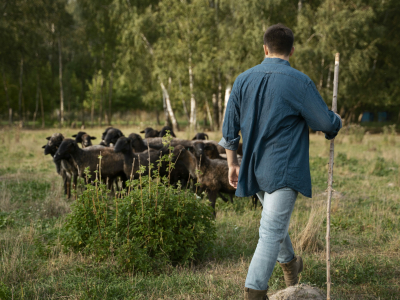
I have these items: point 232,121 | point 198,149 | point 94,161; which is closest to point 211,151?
point 198,149

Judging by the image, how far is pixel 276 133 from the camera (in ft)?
10.3

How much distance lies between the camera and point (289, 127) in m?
3.12

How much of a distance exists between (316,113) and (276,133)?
1.19ft

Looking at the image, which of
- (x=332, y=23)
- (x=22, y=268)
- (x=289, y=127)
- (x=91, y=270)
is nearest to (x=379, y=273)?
(x=289, y=127)

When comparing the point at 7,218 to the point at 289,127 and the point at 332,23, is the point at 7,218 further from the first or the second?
the point at 332,23

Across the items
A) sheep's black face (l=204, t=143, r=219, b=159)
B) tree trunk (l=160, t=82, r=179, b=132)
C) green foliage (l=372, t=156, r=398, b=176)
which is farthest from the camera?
tree trunk (l=160, t=82, r=179, b=132)

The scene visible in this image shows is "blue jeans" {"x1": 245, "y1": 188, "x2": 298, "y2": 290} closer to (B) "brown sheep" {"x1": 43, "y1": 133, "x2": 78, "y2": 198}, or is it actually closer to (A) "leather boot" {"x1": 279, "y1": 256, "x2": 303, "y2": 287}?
(A) "leather boot" {"x1": 279, "y1": 256, "x2": 303, "y2": 287}

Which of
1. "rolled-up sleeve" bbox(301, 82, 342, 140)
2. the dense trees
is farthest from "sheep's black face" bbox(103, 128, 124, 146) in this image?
the dense trees

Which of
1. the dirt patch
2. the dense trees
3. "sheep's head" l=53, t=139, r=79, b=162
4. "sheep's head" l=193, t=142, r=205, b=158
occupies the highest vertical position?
the dense trees

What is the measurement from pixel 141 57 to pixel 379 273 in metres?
31.1

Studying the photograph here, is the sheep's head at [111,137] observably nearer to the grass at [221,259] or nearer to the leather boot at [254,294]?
the grass at [221,259]

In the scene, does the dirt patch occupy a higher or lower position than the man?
lower

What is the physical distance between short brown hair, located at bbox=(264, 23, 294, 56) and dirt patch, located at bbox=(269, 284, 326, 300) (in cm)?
234

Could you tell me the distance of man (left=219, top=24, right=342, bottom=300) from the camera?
305 centimetres
